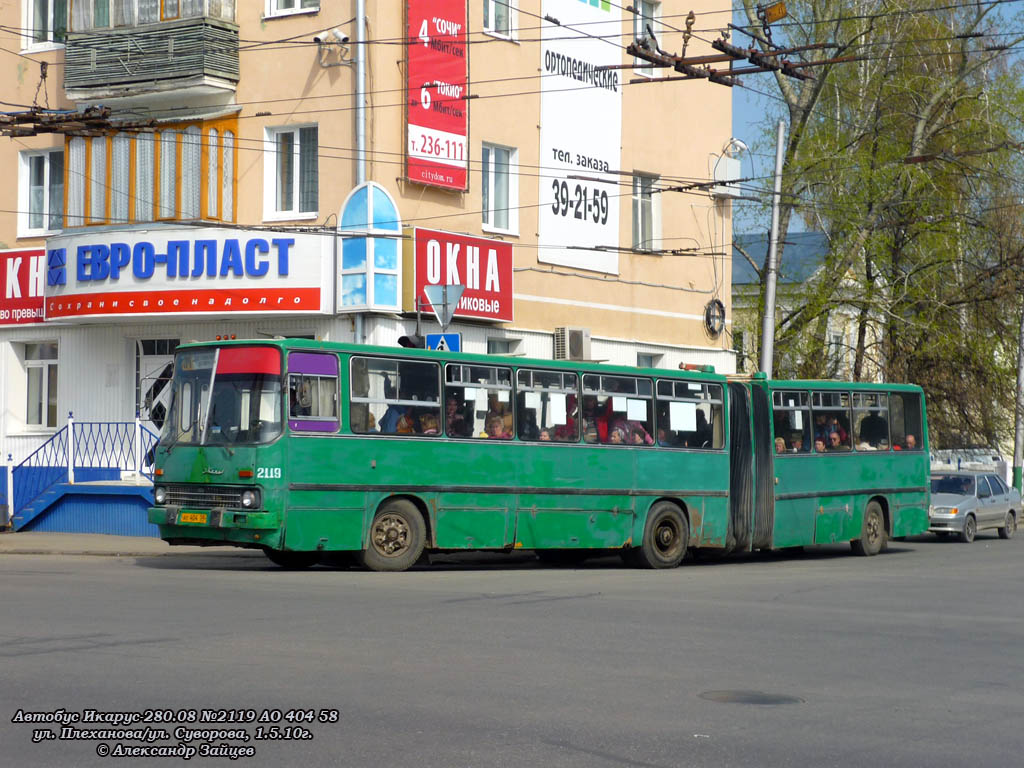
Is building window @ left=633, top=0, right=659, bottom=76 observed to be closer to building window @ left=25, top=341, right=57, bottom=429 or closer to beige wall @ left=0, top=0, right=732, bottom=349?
beige wall @ left=0, top=0, right=732, bottom=349

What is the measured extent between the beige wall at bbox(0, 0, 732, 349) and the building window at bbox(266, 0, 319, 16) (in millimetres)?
141

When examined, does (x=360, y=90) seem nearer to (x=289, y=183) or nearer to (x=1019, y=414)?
(x=289, y=183)

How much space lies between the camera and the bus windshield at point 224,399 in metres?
18.5

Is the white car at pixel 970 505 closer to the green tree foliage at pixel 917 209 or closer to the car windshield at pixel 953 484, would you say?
the car windshield at pixel 953 484

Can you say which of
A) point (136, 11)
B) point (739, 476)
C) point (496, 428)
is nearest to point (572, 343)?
point (739, 476)

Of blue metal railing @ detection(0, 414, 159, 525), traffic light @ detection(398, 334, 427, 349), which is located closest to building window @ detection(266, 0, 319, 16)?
blue metal railing @ detection(0, 414, 159, 525)

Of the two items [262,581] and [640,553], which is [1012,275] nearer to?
[640,553]

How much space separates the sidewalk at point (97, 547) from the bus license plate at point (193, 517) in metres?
4.42

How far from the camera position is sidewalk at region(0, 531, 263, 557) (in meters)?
23.0

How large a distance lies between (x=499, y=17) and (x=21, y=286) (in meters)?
11.1

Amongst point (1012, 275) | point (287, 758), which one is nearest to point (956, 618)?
point (287, 758)

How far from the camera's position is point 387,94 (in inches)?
1069

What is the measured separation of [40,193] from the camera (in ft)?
101

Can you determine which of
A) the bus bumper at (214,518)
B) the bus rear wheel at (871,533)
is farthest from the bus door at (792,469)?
the bus bumper at (214,518)
